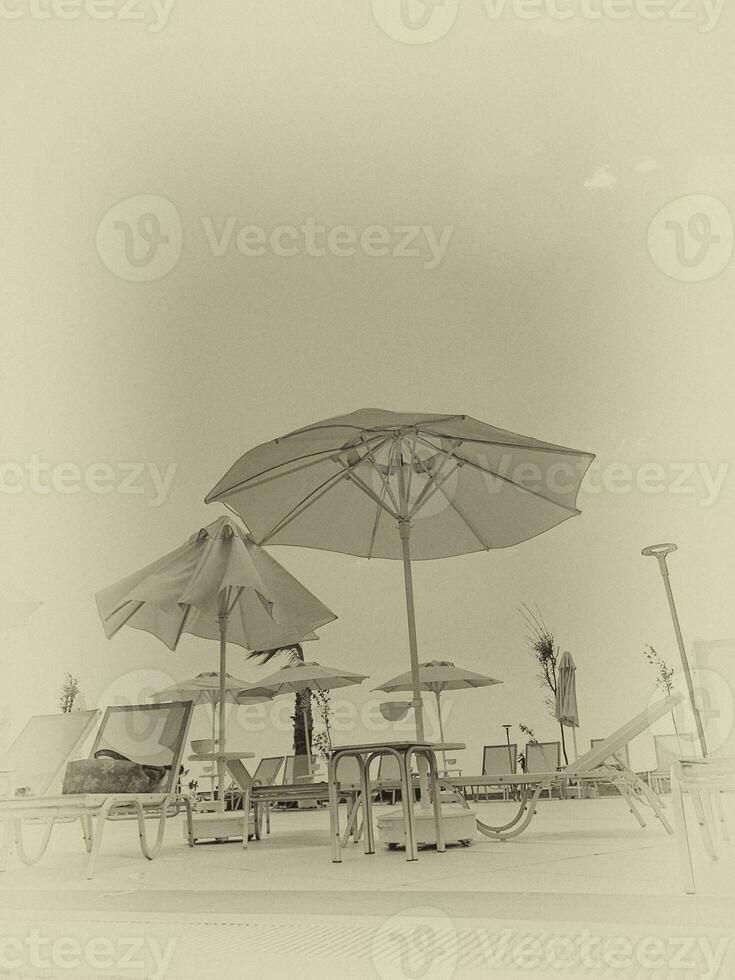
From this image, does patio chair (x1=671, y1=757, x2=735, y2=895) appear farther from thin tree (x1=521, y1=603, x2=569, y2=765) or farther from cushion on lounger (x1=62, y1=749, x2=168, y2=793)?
thin tree (x1=521, y1=603, x2=569, y2=765)

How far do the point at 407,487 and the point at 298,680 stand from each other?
16.6ft

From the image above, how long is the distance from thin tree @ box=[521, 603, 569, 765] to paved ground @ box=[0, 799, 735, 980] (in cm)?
1190

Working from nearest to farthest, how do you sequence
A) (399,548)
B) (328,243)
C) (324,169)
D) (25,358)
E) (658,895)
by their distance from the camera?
1. (658,895)
2. (399,548)
3. (25,358)
4. (324,169)
5. (328,243)

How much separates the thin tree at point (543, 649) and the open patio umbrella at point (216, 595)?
946cm

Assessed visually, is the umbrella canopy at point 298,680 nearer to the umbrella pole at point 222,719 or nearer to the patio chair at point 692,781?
the umbrella pole at point 222,719

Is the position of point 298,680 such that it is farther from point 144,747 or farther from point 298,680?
point 144,747

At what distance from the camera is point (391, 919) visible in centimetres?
256

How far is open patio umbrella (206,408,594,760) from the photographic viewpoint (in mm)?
5133

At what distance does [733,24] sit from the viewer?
689 centimetres

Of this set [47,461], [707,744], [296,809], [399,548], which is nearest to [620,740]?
[707,744]

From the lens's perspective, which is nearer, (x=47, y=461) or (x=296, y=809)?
(x=47, y=461)

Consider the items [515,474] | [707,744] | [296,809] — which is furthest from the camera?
[296,809]

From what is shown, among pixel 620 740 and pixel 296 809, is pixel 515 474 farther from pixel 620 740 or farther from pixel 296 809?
pixel 296 809

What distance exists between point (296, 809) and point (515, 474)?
12.6 metres
